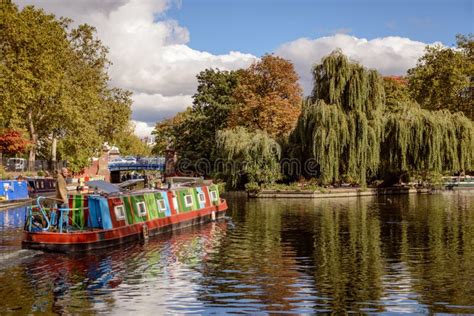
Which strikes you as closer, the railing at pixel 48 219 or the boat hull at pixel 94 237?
the boat hull at pixel 94 237

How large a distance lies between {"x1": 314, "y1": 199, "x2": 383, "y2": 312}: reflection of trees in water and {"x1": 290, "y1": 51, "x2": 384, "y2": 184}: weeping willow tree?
13.1m

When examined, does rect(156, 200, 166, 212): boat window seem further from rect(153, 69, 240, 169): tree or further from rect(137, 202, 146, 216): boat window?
rect(153, 69, 240, 169): tree

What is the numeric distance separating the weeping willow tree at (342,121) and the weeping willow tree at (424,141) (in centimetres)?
155

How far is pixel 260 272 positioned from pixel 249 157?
33.9 m

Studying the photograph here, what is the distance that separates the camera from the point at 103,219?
21.7m

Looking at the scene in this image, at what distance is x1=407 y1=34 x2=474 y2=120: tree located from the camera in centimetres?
6525

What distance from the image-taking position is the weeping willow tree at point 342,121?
150 feet

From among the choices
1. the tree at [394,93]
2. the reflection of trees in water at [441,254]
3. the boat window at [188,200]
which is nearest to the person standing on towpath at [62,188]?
the boat window at [188,200]

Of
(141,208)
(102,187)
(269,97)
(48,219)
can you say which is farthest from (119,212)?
(269,97)

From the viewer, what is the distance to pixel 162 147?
117 metres

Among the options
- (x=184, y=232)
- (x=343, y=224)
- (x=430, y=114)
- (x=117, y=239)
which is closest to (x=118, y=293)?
(x=117, y=239)

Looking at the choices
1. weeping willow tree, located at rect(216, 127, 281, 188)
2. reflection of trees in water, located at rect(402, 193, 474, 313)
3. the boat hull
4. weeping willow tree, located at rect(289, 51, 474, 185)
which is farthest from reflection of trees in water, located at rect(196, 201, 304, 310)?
weeping willow tree, located at rect(216, 127, 281, 188)

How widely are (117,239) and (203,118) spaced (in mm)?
48910

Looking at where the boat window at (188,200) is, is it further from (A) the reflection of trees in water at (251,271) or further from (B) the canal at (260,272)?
(A) the reflection of trees in water at (251,271)
